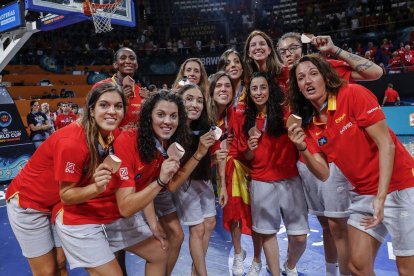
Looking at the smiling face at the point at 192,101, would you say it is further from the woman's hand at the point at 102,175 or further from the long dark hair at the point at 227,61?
the woman's hand at the point at 102,175

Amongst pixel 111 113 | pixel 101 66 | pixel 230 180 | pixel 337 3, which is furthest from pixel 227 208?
pixel 337 3

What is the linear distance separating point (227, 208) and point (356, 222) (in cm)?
139

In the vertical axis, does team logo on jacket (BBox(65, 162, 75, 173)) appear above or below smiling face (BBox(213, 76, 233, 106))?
below

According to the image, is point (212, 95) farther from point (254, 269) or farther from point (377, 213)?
point (377, 213)

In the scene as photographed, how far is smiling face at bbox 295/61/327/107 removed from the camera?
7.91 ft

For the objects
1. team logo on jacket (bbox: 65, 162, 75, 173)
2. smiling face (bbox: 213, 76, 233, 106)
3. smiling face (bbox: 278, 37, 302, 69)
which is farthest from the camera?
smiling face (bbox: 213, 76, 233, 106)

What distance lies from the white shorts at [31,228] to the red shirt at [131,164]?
72cm

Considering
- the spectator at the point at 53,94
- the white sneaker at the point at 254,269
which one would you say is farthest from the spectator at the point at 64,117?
the white sneaker at the point at 254,269

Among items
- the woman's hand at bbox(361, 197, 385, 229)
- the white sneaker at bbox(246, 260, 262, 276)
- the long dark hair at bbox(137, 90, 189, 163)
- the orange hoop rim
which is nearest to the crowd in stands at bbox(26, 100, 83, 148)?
the orange hoop rim

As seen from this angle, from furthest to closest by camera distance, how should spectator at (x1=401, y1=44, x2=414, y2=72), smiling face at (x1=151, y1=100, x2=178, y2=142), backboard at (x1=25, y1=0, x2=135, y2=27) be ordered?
1. spectator at (x1=401, y1=44, x2=414, y2=72)
2. backboard at (x1=25, y1=0, x2=135, y2=27)
3. smiling face at (x1=151, y1=100, x2=178, y2=142)

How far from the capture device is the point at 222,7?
2067cm

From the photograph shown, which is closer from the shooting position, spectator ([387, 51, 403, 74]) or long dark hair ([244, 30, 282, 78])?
long dark hair ([244, 30, 282, 78])

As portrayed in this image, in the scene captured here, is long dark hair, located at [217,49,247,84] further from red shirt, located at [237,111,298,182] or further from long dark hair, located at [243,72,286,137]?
red shirt, located at [237,111,298,182]

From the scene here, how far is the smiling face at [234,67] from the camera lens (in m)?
3.63
